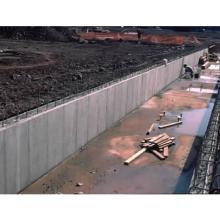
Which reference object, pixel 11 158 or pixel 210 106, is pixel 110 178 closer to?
pixel 11 158

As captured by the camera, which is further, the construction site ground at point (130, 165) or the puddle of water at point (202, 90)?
the puddle of water at point (202, 90)

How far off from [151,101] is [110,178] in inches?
607

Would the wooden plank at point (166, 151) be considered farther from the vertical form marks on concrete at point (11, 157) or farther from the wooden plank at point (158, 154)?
the vertical form marks on concrete at point (11, 157)

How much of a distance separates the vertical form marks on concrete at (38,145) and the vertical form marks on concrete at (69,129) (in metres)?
1.71

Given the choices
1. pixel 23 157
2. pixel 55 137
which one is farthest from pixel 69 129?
pixel 23 157

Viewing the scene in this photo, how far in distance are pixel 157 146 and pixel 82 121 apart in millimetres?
4233

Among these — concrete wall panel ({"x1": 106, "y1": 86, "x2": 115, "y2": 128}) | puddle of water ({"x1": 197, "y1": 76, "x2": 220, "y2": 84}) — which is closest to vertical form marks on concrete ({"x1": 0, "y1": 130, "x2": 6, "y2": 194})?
concrete wall panel ({"x1": 106, "y1": 86, "x2": 115, "y2": 128})

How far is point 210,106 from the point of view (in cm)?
2953

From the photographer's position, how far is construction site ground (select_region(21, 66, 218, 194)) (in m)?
14.5

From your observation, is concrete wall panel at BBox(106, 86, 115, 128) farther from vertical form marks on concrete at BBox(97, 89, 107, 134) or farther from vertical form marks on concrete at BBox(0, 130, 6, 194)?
vertical form marks on concrete at BBox(0, 130, 6, 194)

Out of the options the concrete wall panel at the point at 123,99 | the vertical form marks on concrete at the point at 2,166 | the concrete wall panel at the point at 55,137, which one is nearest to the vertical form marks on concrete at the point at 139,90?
the concrete wall panel at the point at 123,99

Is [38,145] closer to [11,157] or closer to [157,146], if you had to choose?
[11,157]

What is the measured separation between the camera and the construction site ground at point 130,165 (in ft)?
47.5

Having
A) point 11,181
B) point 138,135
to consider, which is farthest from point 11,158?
point 138,135
